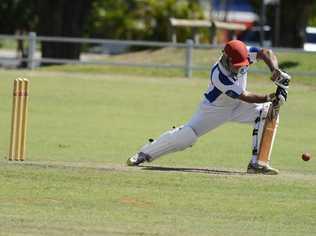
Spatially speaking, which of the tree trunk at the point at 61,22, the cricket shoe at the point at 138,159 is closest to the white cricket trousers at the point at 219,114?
the cricket shoe at the point at 138,159

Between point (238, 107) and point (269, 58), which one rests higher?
point (269, 58)

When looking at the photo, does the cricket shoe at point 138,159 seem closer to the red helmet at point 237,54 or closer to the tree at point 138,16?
the red helmet at point 237,54

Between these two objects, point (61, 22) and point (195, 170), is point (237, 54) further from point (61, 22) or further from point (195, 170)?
point (61, 22)

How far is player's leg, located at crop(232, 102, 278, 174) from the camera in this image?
13156 millimetres

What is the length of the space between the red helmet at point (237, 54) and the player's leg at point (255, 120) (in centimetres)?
83

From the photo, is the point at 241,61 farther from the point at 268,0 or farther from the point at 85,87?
the point at 268,0

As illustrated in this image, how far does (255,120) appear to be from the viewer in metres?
13.3

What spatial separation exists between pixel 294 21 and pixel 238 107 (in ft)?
109

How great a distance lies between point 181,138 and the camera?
13.2m

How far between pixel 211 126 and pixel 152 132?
20.9 feet

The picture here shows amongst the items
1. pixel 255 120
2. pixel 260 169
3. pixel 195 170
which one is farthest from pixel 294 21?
pixel 260 169

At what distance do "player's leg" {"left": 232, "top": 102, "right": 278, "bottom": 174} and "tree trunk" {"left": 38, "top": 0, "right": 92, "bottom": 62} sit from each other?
2631cm

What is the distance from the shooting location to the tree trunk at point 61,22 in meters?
39.9

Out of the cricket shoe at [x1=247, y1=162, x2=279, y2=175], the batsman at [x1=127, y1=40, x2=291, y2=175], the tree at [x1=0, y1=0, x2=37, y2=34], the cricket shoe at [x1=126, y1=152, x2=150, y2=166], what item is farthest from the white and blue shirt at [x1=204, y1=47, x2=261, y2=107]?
the tree at [x1=0, y1=0, x2=37, y2=34]
